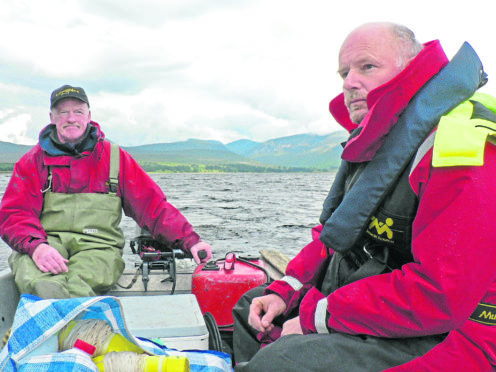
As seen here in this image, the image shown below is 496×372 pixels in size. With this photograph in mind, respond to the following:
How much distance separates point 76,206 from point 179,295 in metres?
1.30

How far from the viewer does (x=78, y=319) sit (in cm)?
183

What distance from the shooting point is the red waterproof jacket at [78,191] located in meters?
3.46

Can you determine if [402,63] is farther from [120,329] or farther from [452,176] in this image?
[120,329]

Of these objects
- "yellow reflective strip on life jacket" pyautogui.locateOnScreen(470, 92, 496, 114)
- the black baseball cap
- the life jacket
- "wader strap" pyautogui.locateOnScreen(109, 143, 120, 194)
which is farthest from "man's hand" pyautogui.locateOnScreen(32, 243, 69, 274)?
"yellow reflective strip on life jacket" pyautogui.locateOnScreen(470, 92, 496, 114)

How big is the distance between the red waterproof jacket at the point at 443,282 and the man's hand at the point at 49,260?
230 cm

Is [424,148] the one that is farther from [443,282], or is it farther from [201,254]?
[201,254]

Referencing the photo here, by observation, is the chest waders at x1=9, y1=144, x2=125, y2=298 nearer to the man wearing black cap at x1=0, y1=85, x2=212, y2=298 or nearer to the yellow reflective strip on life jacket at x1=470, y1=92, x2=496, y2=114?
the man wearing black cap at x1=0, y1=85, x2=212, y2=298

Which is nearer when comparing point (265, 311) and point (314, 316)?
point (314, 316)

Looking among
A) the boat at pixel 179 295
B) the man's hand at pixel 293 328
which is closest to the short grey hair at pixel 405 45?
the man's hand at pixel 293 328

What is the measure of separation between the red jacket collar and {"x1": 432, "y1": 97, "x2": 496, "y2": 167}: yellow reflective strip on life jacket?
0.25 meters

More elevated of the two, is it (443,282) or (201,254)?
(443,282)

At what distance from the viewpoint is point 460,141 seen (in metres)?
1.40

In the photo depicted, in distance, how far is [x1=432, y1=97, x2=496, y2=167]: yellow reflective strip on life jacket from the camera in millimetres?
1377

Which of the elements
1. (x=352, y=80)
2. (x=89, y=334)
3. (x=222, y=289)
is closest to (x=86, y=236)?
(x=222, y=289)
